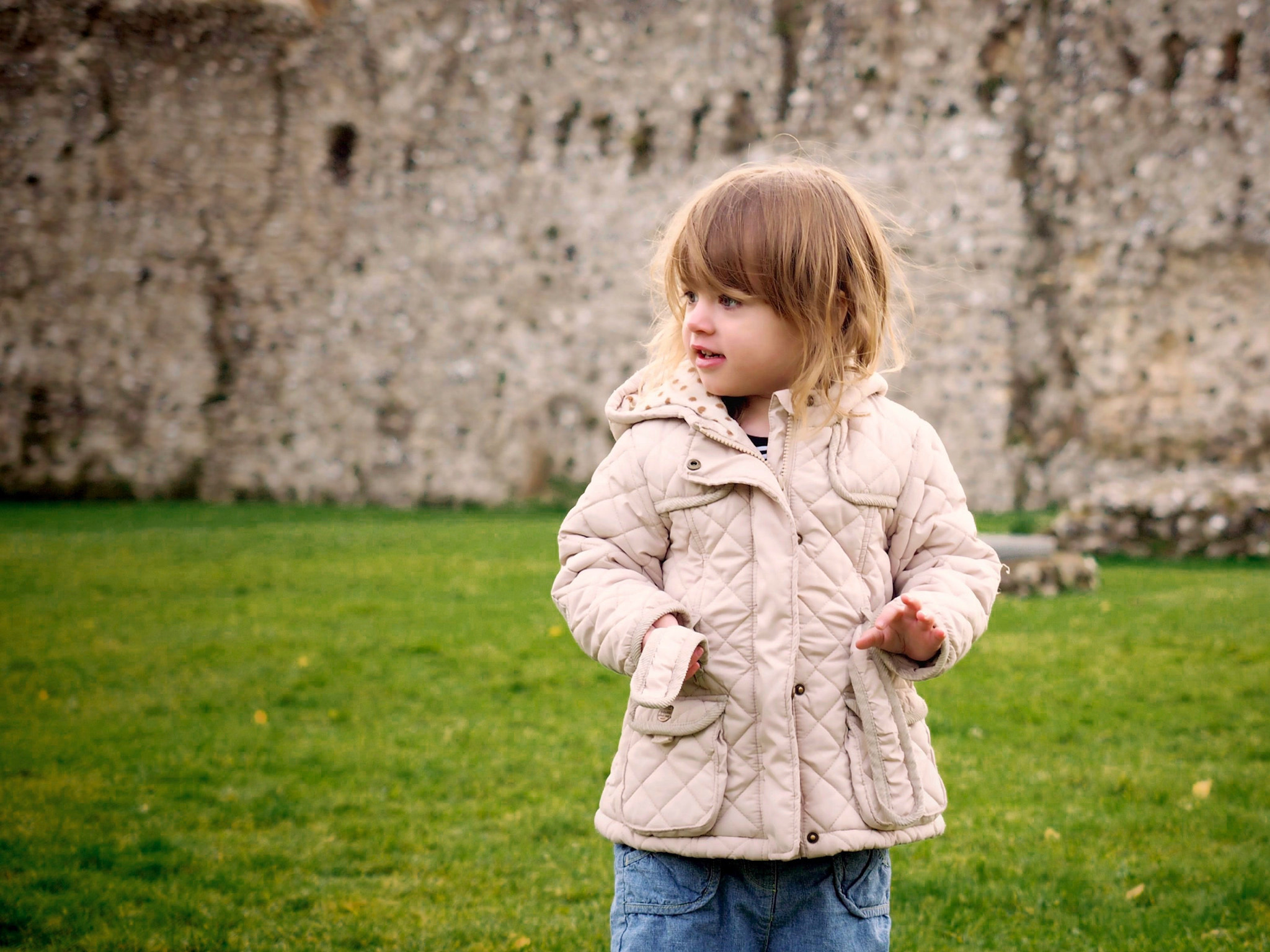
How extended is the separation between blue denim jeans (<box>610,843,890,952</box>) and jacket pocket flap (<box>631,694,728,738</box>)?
0.66 ft

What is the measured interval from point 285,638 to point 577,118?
28.6ft

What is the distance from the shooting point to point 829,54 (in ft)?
41.6

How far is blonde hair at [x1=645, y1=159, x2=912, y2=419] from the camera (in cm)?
188

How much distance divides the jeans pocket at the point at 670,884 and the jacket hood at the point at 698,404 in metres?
0.66

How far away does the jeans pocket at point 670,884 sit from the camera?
5.96ft

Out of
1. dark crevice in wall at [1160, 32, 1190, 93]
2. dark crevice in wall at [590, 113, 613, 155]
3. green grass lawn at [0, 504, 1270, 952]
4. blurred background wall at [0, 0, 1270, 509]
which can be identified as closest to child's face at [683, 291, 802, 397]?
green grass lawn at [0, 504, 1270, 952]

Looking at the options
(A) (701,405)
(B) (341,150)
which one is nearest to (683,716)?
(A) (701,405)

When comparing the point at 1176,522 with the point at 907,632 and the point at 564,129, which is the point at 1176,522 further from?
the point at 907,632

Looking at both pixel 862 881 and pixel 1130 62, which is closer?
pixel 862 881

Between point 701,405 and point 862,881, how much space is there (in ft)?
2.60

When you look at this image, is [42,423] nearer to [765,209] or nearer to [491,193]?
[491,193]

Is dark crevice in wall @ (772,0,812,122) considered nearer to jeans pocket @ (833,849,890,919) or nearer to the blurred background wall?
the blurred background wall

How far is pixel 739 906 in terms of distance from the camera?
6.02ft

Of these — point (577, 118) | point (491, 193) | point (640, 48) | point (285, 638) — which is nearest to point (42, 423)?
point (491, 193)
